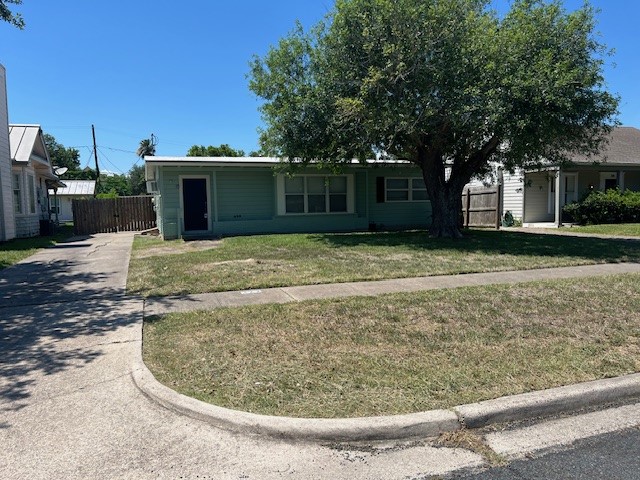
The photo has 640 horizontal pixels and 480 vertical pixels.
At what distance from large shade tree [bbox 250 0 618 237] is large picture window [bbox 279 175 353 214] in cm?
518

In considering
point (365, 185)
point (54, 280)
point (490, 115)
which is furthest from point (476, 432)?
point (365, 185)

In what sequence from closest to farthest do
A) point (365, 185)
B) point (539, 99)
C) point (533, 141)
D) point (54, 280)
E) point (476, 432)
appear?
1. point (476, 432)
2. point (54, 280)
3. point (539, 99)
4. point (533, 141)
5. point (365, 185)

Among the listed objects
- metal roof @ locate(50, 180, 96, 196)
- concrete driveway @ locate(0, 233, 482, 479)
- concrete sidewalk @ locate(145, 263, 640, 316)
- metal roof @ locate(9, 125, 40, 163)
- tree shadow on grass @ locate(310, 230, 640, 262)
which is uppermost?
metal roof @ locate(9, 125, 40, 163)

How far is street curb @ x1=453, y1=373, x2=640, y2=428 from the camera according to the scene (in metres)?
3.54

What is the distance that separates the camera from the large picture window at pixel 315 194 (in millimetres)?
19172

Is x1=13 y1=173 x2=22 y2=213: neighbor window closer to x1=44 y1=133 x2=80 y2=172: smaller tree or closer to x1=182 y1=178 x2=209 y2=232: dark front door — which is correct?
x1=182 y1=178 x2=209 y2=232: dark front door

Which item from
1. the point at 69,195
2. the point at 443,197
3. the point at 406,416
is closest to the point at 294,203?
the point at 443,197

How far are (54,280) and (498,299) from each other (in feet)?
26.3

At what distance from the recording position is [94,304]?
23.2 ft

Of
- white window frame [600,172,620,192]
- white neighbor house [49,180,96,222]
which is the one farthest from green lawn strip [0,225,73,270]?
white neighbor house [49,180,96,222]

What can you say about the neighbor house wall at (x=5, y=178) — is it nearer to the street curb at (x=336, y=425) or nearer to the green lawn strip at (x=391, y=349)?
the green lawn strip at (x=391, y=349)

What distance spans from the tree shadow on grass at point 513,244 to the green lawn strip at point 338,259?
2cm

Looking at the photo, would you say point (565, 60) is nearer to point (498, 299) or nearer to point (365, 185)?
point (498, 299)

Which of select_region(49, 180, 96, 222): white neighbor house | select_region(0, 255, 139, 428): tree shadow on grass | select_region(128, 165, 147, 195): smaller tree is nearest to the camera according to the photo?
select_region(0, 255, 139, 428): tree shadow on grass
